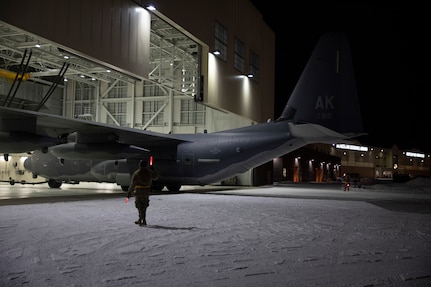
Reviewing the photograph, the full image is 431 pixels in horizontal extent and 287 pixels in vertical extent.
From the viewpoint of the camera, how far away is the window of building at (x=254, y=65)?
120 ft

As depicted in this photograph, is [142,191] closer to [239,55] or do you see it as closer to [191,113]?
[239,55]

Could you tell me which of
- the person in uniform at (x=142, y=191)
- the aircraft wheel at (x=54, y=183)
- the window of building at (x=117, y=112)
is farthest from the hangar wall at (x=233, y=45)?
the person in uniform at (x=142, y=191)

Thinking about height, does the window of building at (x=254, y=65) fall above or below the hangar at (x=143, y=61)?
above

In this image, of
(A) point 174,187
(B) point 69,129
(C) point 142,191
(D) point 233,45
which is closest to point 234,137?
(A) point 174,187

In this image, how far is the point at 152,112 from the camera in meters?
39.0

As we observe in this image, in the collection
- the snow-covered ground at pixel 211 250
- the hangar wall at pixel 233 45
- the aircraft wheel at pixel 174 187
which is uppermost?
the hangar wall at pixel 233 45

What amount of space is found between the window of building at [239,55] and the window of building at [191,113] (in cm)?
569

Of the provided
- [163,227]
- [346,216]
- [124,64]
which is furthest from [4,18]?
[346,216]

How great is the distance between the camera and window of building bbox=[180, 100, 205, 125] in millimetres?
37625

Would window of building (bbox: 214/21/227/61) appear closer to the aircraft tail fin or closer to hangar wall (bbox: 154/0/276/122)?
hangar wall (bbox: 154/0/276/122)

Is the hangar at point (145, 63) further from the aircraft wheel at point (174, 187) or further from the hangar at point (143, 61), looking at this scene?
the aircraft wheel at point (174, 187)

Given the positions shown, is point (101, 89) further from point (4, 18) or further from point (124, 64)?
point (4, 18)

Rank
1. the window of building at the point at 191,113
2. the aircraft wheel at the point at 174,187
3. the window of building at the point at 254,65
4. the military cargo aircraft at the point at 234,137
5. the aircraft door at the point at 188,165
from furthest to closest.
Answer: the window of building at the point at 191,113
the window of building at the point at 254,65
the aircraft wheel at the point at 174,187
the aircraft door at the point at 188,165
the military cargo aircraft at the point at 234,137

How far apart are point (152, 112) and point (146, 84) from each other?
2790 millimetres
